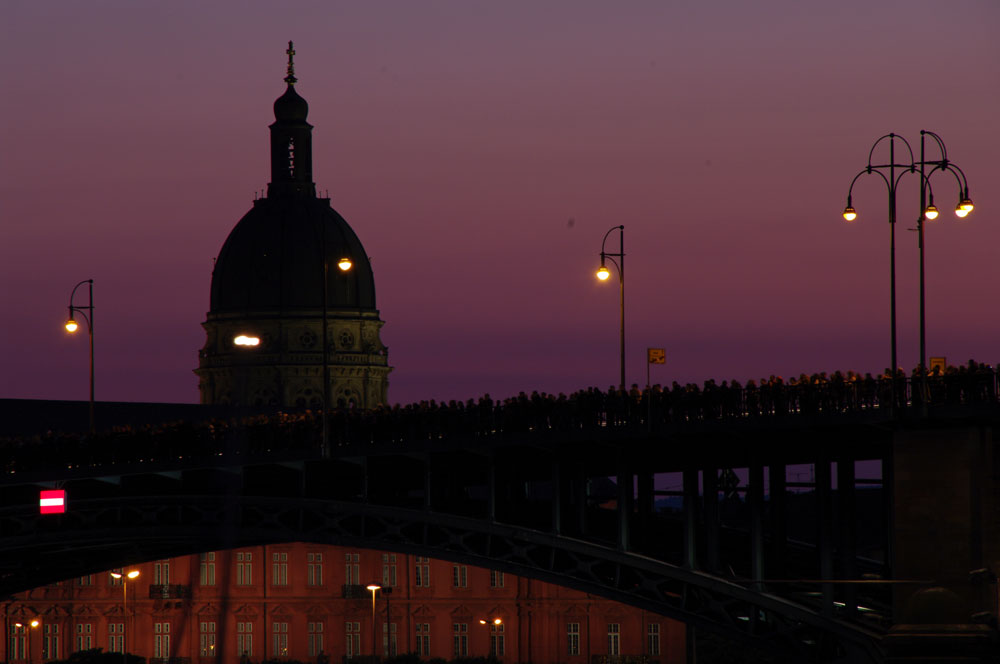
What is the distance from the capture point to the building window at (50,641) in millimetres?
127125

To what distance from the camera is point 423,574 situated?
424 ft

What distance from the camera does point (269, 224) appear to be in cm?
19238

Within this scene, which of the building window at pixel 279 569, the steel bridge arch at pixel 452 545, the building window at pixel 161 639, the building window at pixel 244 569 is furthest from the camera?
the building window at pixel 279 569

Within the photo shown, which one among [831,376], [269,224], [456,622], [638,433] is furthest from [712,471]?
[269,224]

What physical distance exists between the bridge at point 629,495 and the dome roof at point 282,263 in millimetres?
96042

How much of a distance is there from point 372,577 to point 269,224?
2686 inches

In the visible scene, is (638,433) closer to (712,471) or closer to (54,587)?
(712,471)

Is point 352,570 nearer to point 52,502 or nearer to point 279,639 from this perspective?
point 279,639

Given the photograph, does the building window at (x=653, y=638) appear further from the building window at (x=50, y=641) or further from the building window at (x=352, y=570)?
the building window at (x=50, y=641)

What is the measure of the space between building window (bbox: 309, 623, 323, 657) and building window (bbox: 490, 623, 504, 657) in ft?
32.6

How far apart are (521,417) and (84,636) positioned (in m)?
64.0

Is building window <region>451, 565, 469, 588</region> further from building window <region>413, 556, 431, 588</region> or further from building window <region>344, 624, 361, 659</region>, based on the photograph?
building window <region>344, 624, 361, 659</region>

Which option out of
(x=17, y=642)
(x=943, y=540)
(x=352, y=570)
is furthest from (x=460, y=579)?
(x=943, y=540)

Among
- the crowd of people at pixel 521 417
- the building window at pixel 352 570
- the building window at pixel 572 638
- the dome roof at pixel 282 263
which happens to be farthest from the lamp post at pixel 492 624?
the dome roof at pixel 282 263
